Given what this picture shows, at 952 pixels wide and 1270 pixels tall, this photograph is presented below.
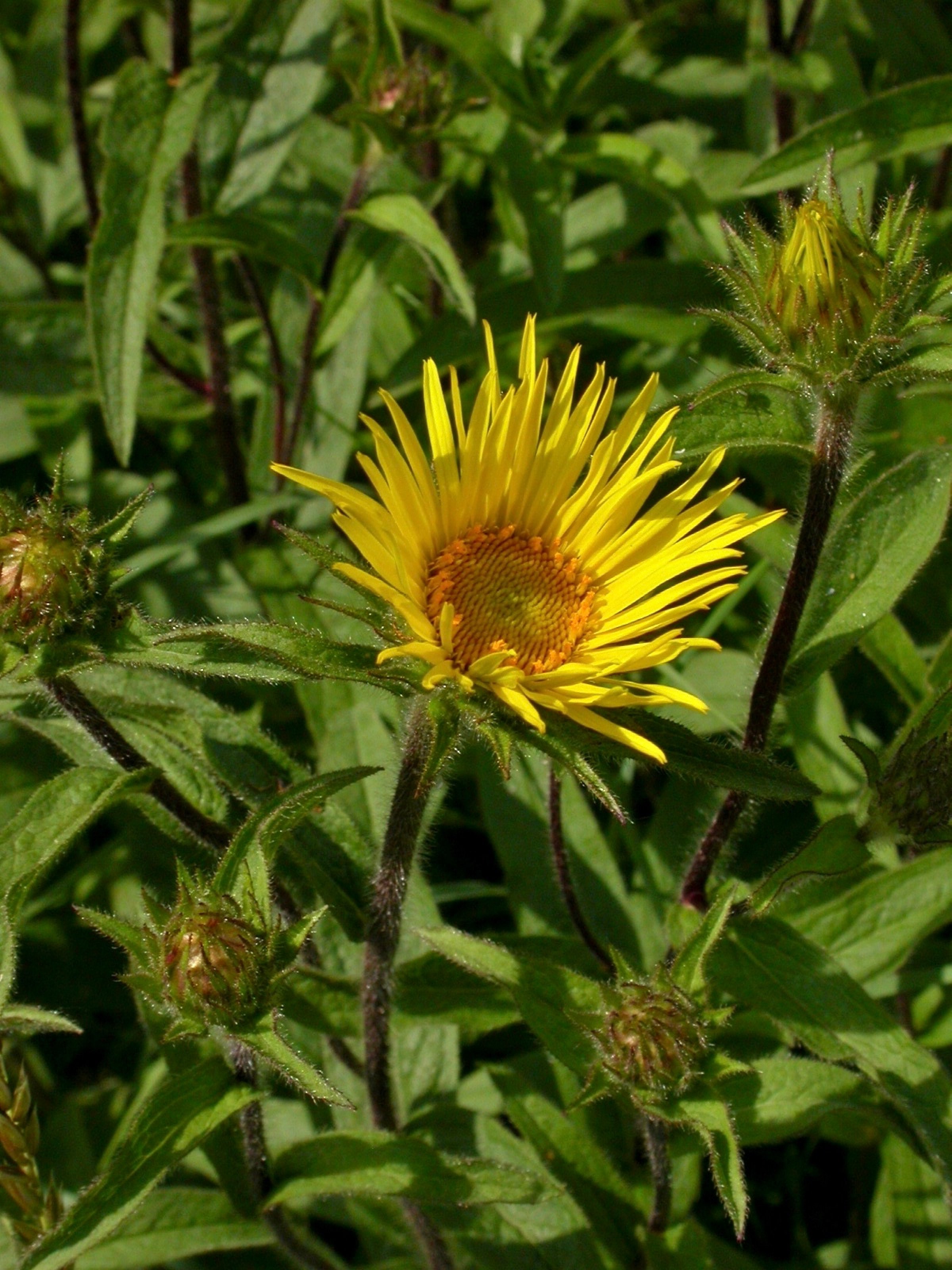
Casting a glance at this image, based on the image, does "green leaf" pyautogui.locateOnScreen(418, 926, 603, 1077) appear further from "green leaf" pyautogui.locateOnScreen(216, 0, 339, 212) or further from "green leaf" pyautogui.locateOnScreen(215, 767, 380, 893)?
"green leaf" pyautogui.locateOnScreen(216, 0, 339, 212)

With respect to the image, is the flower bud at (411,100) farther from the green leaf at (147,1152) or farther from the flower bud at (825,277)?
the green leaf at (147,1152)

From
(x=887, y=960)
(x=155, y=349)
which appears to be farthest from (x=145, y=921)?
(x=155, y=349)

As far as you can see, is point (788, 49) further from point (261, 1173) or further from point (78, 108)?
point (261, 1173)

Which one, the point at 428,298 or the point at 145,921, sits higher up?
the point at 428,298

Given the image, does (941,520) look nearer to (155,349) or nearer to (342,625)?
(342,625)

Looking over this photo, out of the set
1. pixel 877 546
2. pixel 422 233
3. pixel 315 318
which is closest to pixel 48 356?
pixel 315 318

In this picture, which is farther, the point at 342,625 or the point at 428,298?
the point at 428,298
